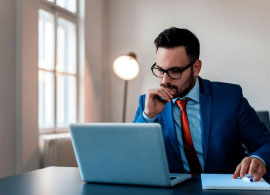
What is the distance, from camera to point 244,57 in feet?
14.3

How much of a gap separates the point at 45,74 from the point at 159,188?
278 cm

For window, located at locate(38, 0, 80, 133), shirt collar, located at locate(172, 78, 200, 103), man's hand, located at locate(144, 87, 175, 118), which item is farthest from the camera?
window, located at locate(38, 0, 80, 133)

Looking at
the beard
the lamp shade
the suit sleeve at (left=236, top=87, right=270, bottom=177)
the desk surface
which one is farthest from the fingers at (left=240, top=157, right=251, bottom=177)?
the lamp shade

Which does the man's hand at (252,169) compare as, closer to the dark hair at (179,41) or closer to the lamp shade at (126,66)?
the dark hair at (179,41)

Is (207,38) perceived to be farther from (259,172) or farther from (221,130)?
(259,172)

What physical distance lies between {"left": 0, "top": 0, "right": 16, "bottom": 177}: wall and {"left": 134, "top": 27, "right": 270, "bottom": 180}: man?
1.56m

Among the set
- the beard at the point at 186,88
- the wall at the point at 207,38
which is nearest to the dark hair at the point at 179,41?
the beard at the point at 186,88

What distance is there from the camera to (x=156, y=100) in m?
1.91

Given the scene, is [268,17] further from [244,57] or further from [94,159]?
[94,159]

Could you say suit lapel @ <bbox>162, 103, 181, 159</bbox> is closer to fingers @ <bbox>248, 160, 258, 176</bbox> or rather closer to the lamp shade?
fingers @ <bbox>248, 160, 258, 176</bbox>

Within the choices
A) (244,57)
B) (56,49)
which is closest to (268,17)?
(244,57)

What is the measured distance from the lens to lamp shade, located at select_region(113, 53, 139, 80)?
4270mm

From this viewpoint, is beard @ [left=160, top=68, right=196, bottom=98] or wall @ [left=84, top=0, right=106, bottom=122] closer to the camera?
beard @ [left=160, top=68, right=196, bottom=98]

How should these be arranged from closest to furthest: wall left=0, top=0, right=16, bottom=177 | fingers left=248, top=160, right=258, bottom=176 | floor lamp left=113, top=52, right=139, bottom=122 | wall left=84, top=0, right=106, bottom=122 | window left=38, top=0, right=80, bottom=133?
fingers left=248, top=160, right=258, bottom=176
wall left=0, top=0, right=16, bottom=177
window left=38, top=0, right=80, bottom=133
floor lamp left=113, top=52, right=139, bottom=122
wall left=84, top=0, right=106, bottom=122
